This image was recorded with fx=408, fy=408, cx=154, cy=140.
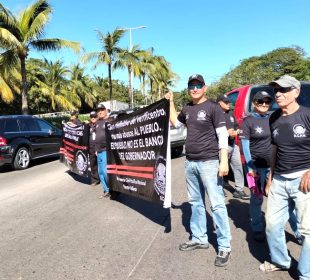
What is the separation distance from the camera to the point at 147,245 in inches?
194

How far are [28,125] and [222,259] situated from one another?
10.8 meters

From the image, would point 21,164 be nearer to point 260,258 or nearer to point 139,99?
point 260,258

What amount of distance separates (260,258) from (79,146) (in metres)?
5.63

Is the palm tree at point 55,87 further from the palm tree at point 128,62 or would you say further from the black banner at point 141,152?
the black banner at point 141,152

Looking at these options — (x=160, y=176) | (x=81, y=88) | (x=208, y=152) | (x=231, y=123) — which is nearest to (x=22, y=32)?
(x=231, y=123)

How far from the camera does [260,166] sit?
515 cm

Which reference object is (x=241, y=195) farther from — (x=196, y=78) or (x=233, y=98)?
(x=196, y=78)

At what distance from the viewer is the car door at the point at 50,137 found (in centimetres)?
1417

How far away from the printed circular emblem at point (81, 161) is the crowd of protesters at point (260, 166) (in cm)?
433

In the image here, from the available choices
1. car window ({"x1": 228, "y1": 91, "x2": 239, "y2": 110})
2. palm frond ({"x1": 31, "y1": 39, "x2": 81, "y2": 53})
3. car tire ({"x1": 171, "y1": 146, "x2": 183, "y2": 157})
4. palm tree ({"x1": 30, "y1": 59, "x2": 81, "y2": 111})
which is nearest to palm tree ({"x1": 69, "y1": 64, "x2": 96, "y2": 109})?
palm tree ({"x1": 30, "y1": 59, "x2": 81, "y2": 111})

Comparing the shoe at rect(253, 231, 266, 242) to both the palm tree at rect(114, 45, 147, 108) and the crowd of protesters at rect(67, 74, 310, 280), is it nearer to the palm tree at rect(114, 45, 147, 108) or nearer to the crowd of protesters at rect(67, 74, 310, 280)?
the crowd of protesters at rect(67, 74, 310, 280)

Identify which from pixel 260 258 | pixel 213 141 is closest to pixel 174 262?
pixel 260 258

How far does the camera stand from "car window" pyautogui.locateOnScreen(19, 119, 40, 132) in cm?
1336

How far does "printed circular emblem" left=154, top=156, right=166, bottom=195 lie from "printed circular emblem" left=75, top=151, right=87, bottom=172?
3698mm
